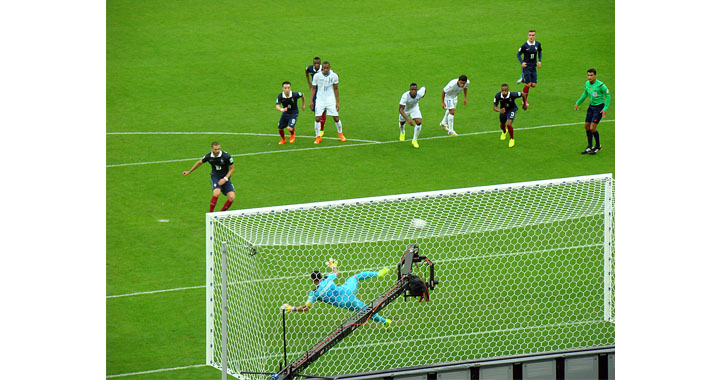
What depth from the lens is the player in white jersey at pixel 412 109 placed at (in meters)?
21.5

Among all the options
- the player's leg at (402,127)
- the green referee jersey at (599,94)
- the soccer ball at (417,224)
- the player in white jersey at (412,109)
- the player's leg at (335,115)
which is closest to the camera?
the soccer ball at (417,224)

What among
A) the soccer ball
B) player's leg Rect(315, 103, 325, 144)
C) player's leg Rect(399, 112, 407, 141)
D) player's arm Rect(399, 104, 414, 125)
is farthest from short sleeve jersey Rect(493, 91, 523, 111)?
the soccer ball

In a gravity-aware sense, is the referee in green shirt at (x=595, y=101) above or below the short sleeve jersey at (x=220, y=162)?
above

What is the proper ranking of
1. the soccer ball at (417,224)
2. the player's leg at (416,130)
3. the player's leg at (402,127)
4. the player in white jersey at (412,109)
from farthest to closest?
the player's leg at (402,127) < the player's leg at (416,130) < the player in white jersey at (412,109) < the soccer ball at (417,224)

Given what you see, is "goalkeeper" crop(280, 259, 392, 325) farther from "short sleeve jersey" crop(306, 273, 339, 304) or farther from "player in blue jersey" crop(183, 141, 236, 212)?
"player in blue jersey" crop(183, 141, 236, 212)

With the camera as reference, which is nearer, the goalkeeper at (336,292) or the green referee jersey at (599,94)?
the goalkeeper at (336,292)

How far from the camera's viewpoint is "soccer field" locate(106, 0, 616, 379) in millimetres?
16836

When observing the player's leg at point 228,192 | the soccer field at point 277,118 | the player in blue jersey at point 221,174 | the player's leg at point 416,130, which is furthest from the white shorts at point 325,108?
the player's leg at point 228,192

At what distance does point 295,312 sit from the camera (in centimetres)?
1481

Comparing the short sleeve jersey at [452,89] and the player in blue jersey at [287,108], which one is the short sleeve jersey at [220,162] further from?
the short sleeve jersey at [452,89]

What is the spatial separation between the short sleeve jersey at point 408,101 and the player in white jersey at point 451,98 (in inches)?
29.4

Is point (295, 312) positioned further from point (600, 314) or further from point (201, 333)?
point (600, 314)

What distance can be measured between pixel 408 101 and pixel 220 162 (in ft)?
15.5

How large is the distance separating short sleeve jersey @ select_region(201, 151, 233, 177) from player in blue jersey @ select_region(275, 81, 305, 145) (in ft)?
10.8
